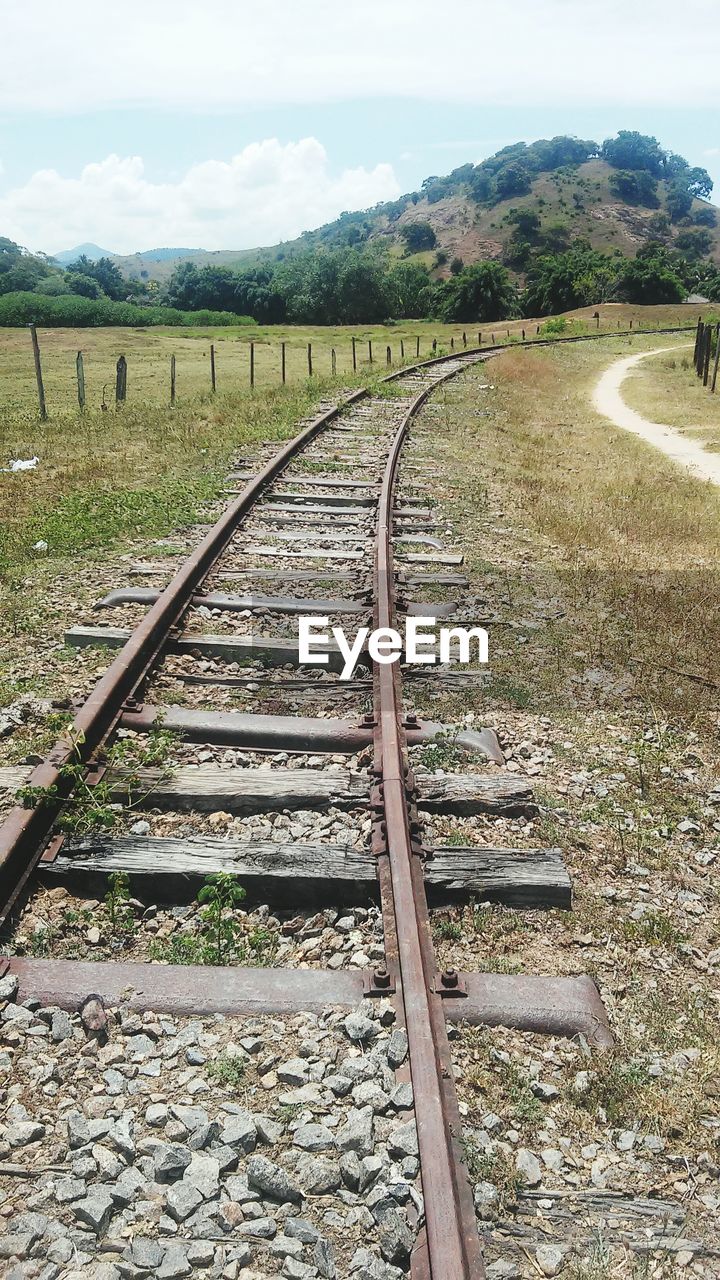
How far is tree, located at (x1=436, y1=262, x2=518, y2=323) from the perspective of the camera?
262 feet

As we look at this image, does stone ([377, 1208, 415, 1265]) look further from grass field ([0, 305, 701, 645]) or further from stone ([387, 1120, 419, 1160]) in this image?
grass field ([0, 305, 701, 645])

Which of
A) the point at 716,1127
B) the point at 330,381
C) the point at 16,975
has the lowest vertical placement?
the point at 716,1127

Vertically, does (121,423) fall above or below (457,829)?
above

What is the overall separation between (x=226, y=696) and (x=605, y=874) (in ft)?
7.69

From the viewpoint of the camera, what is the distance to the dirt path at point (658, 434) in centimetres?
1498

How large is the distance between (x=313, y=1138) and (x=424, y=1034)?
0.44 meters

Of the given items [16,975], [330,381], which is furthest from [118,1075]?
[330,381]

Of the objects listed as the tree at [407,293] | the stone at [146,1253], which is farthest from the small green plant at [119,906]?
the tree at [407,293]

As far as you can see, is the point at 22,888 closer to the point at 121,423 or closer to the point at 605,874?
the point at 605,874

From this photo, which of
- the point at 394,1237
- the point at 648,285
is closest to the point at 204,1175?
the point at 394,1237

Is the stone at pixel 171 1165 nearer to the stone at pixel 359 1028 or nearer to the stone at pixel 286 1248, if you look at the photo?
the stone at pixel 286 1248

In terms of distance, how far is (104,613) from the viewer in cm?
651

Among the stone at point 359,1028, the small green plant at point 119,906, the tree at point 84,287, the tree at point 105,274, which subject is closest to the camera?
the stone at point 359,1028

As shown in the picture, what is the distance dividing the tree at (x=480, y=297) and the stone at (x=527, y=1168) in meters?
82.8
